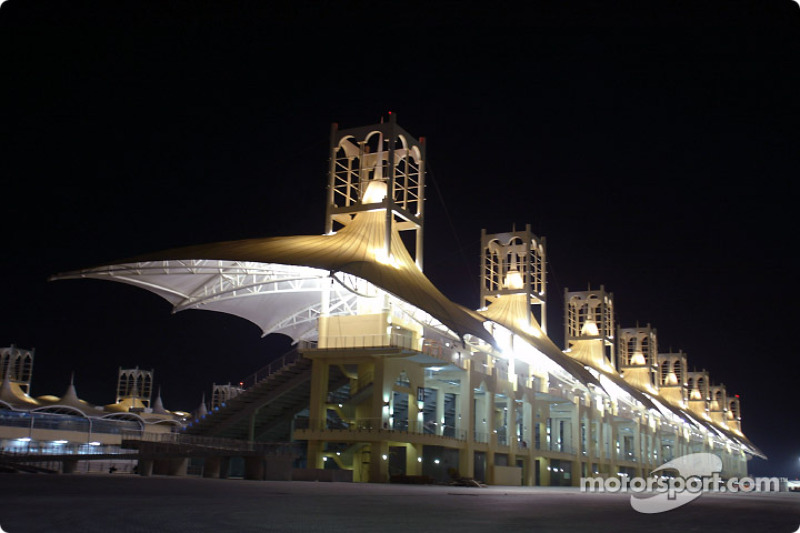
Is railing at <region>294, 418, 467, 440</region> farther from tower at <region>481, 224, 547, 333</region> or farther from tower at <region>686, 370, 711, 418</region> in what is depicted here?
tower at <region>686, 370, 711, 418</region>

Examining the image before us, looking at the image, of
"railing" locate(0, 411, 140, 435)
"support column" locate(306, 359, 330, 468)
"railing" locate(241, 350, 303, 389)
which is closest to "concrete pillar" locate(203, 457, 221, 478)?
"support column" locate(306, 359, 330, 468)

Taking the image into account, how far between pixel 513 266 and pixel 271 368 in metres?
25.1

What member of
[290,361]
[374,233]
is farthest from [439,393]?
[374,233]

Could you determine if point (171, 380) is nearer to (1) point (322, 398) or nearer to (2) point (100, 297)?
(2) point (100, 297)

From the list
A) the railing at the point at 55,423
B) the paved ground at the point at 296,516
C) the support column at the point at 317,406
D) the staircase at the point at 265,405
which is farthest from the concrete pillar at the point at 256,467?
the railing at the point at 55,423

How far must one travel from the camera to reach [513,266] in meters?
64.7

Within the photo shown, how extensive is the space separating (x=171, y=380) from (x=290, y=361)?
6274cm

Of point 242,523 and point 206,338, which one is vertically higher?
point 206,338

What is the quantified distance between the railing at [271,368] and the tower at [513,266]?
66.7 ft

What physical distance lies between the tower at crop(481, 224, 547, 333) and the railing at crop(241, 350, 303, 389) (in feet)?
66.7

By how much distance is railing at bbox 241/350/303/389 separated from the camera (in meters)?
44.9

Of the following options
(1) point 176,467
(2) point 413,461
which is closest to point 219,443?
(1) point 176,467

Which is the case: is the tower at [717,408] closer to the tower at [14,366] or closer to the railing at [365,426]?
the tower at [14,366]

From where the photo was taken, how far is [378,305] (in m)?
42.8
